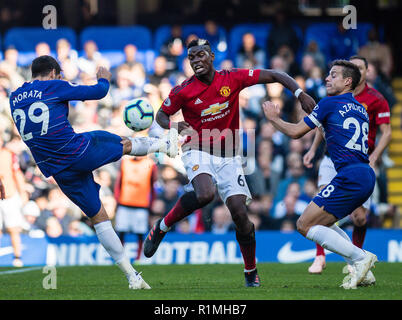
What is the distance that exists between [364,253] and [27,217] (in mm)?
8811

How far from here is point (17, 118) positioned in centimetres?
802

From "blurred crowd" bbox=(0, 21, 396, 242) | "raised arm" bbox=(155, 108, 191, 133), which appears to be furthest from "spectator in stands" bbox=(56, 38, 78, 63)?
"raised arm" bbox=(155, 108, 191, 133)

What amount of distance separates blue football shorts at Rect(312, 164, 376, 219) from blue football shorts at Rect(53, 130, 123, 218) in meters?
2.17

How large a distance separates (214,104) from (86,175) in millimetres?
1803

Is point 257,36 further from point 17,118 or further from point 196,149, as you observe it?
point 17,118

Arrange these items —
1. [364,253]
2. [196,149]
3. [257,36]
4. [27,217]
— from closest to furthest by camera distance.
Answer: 1. [364,253]
2. [196,149]
3. [27,217]
4. [257,36]

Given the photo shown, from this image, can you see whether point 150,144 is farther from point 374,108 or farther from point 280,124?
point 374,108

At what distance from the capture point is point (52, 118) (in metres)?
7.93

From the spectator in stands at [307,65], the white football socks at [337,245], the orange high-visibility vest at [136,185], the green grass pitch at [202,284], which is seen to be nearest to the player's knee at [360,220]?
the green grass pitch at [202,284]

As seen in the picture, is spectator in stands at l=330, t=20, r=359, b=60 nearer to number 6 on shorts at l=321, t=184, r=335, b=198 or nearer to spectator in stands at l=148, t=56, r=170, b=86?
spectator in stands at l=148, t=56, r=170, b=86

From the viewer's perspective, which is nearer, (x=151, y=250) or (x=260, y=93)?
(x=151, y=250)

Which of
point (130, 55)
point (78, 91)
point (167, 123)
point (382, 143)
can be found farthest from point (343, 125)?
point (130, 55)

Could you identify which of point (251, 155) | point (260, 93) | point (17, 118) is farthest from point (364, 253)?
point (260, 93)

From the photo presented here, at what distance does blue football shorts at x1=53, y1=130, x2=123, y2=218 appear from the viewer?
26.1ft
